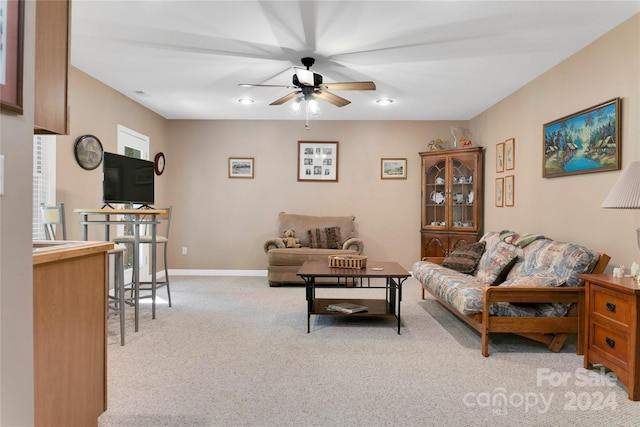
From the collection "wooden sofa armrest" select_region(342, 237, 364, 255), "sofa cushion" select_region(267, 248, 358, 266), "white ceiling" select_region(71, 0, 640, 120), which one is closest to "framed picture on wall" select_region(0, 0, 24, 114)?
"white ceiling" select_region(71, 0, 640, 120)

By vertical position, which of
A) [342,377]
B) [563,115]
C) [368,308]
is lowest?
[342,377]

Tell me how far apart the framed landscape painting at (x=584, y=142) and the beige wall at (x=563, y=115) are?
59mm

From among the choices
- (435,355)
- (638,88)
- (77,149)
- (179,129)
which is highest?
(179,129)

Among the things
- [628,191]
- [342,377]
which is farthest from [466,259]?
[342,377]

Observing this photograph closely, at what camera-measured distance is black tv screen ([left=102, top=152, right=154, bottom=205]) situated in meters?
3.76

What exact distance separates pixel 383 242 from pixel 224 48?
3.94 metres

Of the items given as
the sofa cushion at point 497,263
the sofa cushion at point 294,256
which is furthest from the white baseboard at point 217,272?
the sofa cushion at point 497,263

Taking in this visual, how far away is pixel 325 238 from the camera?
5.97 metres

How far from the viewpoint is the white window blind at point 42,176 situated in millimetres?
3525

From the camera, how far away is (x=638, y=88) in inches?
110

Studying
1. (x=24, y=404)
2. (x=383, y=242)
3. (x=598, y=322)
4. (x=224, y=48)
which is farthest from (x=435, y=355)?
(x=383, y=242)

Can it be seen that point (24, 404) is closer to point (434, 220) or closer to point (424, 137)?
point (434, 220)

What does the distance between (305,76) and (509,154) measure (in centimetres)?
278

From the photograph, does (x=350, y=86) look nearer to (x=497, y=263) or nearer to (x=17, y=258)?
(x=497, y=263)
